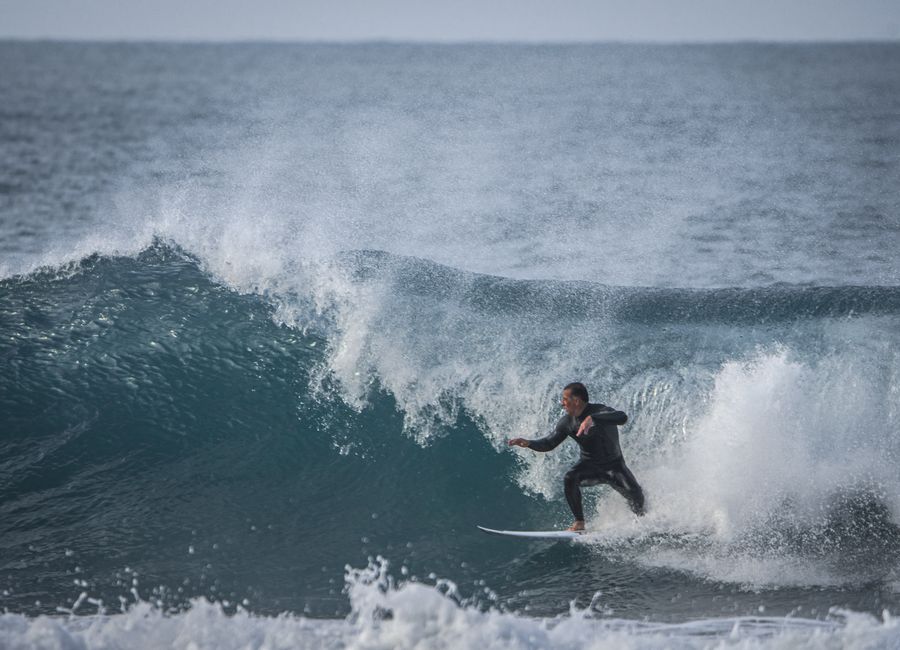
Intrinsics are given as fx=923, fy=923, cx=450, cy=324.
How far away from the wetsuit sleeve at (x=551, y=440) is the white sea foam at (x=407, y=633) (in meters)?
1.72

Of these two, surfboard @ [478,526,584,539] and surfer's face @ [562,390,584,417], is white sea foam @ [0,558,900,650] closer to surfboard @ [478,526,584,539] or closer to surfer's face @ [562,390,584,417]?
surfboard @ [478,526,584,539]

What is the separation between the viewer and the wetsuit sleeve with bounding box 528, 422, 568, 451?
722cm

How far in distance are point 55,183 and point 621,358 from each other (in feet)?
78.9

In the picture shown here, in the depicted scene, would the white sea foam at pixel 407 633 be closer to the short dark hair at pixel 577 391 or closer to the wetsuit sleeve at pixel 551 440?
the wetsuit sleeve at pixel 551 440

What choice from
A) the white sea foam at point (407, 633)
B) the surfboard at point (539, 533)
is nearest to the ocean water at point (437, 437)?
the white sea foam at point (407, 633)

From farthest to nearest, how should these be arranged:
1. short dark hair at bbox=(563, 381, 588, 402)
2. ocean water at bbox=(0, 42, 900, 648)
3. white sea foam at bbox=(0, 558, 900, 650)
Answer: short dark hair at bbox=(563, 381, 588, 402) → ocean water at bbox=(0, 42, 900, 648) → white sea foam at bbox=(0, 558, 900, 650)

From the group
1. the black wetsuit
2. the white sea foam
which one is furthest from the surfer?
the white sea foam

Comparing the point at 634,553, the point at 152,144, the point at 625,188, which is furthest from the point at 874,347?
the point at 152,144

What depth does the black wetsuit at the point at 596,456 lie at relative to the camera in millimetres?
7129

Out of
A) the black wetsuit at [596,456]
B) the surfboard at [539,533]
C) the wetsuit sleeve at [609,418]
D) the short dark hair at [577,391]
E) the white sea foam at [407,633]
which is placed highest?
the short dark hair at [577,391]

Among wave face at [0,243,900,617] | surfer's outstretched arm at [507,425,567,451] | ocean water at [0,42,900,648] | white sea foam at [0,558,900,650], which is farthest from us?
surfer's outstretched arm at [507,425,567,451]

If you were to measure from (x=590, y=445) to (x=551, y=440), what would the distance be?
0.31 metres

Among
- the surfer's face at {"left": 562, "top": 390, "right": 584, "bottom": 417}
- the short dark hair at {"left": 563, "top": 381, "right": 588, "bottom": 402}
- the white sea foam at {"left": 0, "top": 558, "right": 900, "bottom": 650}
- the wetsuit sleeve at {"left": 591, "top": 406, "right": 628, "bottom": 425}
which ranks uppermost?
the short dark hair at {"left": 563, "top": 381, "right": 588, "bottom": 402}

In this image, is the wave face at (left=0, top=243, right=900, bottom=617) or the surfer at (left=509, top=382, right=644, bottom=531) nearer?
the wave face at (left=0, top=243, right=900, bottom=617)
